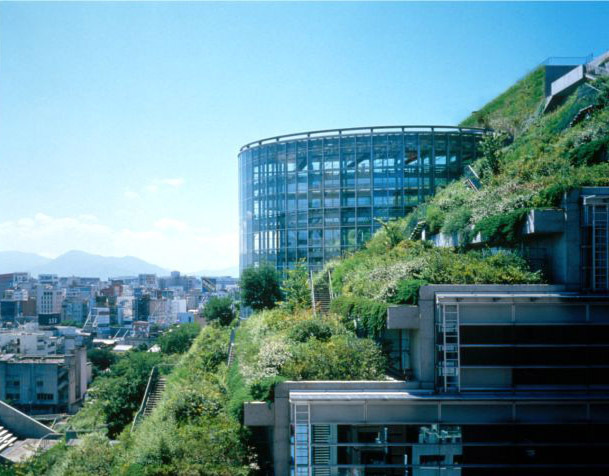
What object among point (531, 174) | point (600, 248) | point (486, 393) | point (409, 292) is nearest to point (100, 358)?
point (531, 174)

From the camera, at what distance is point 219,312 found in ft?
130

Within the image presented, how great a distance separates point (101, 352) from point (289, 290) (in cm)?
6469

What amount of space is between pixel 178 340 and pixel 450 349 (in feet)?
141

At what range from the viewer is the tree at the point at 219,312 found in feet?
129

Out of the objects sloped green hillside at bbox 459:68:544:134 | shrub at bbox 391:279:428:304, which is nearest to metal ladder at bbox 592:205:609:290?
shrub at bbox 391:279:428:304

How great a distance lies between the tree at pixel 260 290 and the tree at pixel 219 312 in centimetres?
604

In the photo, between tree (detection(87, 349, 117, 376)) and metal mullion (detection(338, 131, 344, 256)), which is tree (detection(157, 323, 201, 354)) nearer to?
metal mullion (detection(338, 131, 344, 256))

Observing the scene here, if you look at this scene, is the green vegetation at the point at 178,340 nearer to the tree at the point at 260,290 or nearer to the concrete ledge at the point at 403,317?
the tree at the point at 260,290

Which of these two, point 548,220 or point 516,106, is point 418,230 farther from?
point 516,106

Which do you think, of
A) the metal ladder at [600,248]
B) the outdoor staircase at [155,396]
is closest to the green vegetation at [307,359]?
the metal ladder at [600,248]

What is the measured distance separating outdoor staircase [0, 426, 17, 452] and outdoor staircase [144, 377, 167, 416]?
18276 millimetres

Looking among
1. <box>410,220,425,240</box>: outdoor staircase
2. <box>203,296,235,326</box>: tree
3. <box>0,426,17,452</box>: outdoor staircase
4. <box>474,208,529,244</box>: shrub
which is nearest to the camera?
<box>474,208,529,244</box>: shrub

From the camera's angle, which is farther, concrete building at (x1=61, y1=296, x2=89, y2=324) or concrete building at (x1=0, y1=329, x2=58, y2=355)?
concrete building at (x1=61, y1=296, x2=89, y2=324)

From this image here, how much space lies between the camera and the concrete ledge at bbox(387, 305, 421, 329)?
1524cm
